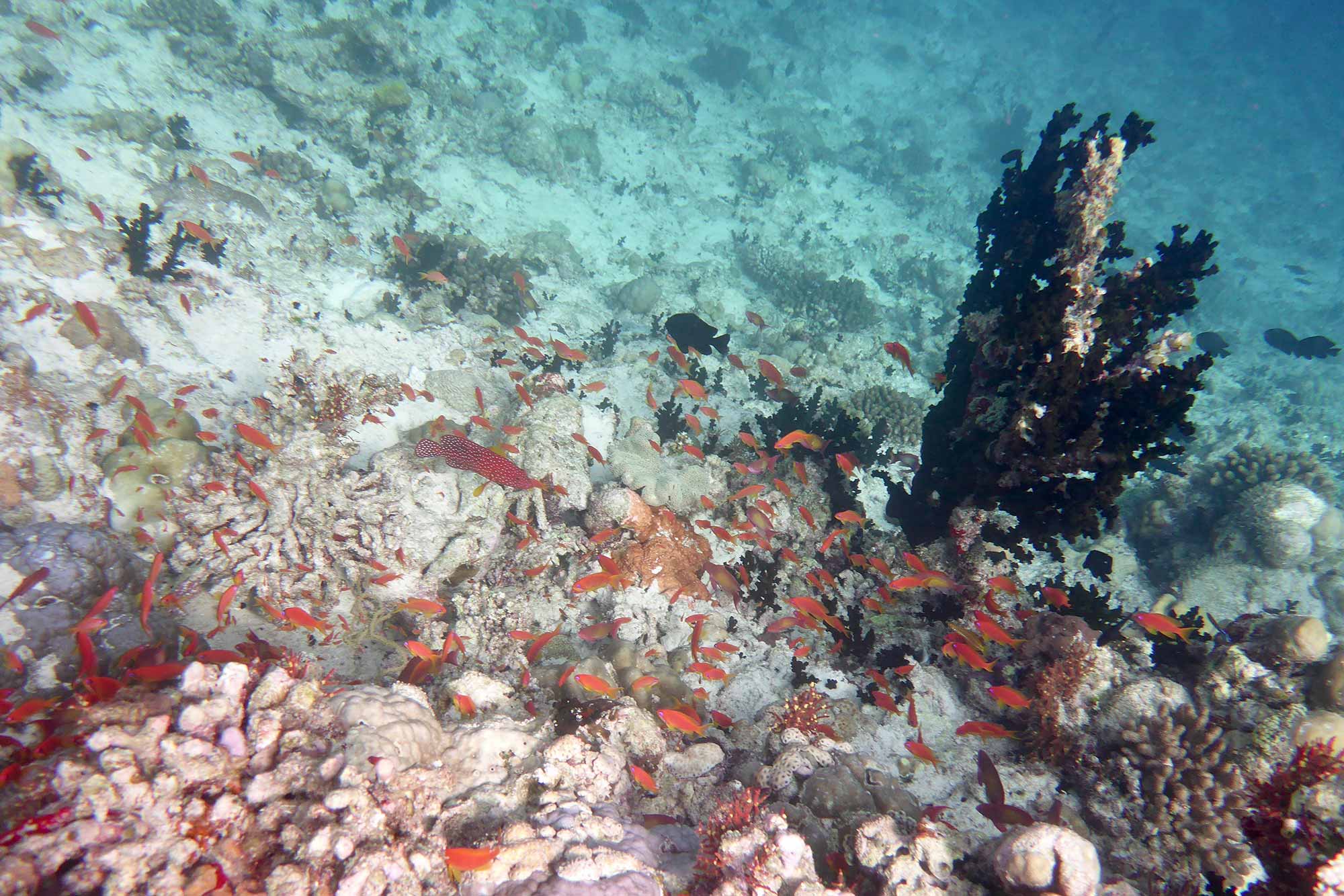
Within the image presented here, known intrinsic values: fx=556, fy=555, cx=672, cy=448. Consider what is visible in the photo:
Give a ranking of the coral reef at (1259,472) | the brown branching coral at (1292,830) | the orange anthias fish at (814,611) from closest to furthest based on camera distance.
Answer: the brown branching coral at (1292,830) < the orange anthias fish at (814,611) < the coral reef at (1259,472)

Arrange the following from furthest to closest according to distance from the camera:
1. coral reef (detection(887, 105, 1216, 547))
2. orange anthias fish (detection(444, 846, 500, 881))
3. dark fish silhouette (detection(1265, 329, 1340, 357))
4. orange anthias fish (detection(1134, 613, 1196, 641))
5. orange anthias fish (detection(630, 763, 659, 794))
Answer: dark fish silhouette (detection(1265, 329, 1340, 357))
coral reef (detection(887, 105, 1216, 547))
orange anthias fish (detection(1134, 613, 1196, 641))
orange anthias fish (detection(630, 763, 659, 794))
orange anthias fish (detection(444, 846, 500, 881))

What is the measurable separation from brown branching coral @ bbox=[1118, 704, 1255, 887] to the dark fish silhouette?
1511cm

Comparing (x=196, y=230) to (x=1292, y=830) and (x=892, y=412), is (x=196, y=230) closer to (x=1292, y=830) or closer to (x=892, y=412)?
(x=892, y=412)

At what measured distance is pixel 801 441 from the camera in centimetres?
775

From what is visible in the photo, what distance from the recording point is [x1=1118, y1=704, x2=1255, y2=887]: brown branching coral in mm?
4684

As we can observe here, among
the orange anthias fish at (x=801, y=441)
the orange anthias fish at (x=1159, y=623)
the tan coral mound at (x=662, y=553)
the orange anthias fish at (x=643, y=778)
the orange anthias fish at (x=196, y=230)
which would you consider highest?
the orange anthias fish at (x=801, y=441)

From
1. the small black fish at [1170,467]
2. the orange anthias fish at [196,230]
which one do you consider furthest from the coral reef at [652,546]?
the small black fish at [1170,467]

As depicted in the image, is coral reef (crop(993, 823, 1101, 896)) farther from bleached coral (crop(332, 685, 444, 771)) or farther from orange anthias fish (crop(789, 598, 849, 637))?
bleached coral (crop(332, 685, 444, 771))

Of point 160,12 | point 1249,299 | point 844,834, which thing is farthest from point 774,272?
point 1249,299

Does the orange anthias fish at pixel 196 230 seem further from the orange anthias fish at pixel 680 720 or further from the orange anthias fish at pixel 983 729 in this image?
the orange anthias fish at pixel 983 729

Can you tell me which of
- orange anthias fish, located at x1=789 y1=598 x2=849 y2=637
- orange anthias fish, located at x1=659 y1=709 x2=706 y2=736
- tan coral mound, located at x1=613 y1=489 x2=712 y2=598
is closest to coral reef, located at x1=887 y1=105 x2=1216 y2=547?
orange anthias fish, located at x1=789 y1=598 x2=849 y2=637

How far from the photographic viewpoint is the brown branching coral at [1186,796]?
15.4 ft

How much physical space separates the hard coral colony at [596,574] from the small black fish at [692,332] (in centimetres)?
11

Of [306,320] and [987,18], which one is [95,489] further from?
[987,18]
